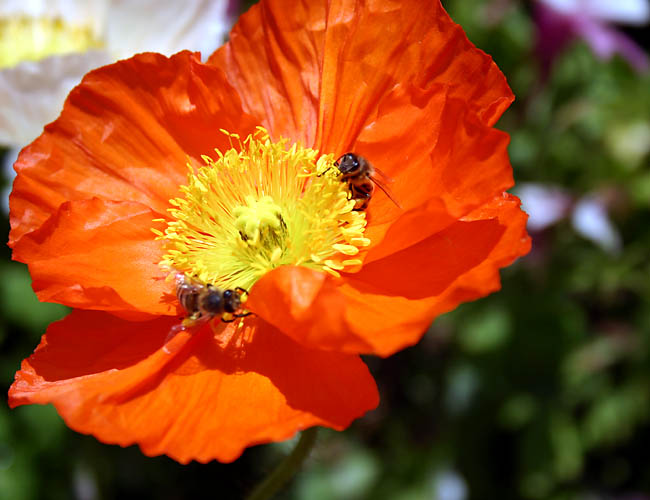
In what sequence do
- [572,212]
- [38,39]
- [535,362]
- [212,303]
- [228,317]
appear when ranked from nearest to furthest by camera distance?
[212,303], [228,317], [38,39], [572,212], [535,362]

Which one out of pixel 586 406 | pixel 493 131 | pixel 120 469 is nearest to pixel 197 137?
pixel 493 131

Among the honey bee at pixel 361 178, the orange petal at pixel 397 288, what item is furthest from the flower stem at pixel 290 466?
the honey bee at pixel 361 178

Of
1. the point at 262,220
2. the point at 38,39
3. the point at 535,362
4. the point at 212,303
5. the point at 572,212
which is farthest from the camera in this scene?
the point at 535,362

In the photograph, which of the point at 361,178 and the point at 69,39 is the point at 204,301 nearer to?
the point at 361,178

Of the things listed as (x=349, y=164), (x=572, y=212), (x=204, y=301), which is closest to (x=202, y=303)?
(x=204, y=301)

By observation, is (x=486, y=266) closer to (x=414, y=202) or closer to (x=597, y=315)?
(x=414, y=202)

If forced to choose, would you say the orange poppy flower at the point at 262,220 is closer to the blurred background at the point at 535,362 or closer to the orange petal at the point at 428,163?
the orange petal at the point at 428,163

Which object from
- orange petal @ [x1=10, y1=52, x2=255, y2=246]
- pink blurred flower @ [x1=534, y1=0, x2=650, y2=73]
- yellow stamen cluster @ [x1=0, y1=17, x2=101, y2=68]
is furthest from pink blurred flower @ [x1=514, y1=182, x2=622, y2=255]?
yellow stamen cluster @ [x1=0, y1=17, x2=101, y2=68]
